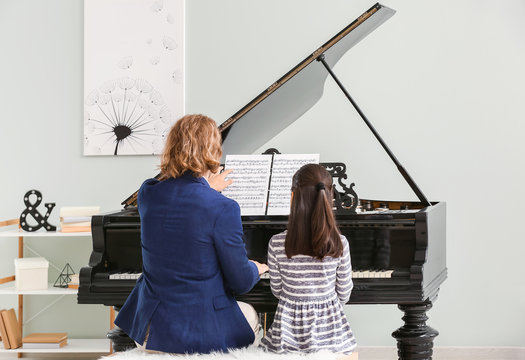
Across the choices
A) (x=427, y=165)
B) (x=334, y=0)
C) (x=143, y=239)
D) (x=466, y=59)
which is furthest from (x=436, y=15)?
(x=143, y=239)

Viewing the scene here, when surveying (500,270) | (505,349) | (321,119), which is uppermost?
(321,119)

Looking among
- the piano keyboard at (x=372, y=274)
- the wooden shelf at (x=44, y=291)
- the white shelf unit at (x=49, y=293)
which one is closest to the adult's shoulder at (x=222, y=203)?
the piano keyboard at (x=372, y=274)

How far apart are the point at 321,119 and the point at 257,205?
163 centimetres

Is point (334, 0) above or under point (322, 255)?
above

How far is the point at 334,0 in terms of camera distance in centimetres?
432

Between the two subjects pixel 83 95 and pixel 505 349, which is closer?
pixel 505 349

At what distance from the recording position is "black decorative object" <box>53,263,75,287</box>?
4211mm

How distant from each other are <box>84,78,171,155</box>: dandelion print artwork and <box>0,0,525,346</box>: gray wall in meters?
0.10

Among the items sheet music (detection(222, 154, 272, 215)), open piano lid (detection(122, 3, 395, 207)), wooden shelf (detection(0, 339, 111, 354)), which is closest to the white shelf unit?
wooden shelf (detection(0, 339, 111, 354))

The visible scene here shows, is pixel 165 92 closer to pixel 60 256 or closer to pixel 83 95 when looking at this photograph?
pixel 83 95

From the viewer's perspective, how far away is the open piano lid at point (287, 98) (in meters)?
2.93

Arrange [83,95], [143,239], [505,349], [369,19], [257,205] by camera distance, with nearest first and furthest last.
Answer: [143,239] < [257,205] < [369,19] < [505,349] < [83,95]

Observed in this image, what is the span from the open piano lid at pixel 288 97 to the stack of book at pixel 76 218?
3.90 feet

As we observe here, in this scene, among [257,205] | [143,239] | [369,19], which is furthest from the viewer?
[369,19]
